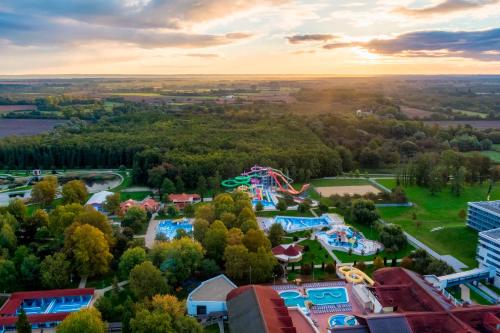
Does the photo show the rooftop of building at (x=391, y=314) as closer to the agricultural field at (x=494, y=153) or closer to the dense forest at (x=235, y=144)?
the dense forest at (x=235, y=144)

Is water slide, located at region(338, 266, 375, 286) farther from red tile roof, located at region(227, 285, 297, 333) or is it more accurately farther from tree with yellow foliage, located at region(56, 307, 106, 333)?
tree with yellow foliage, located at region(56, 307, 106, 333)

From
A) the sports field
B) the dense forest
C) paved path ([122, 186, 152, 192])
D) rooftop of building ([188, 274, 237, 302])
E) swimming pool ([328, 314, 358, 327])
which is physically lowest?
swimming pool ([328, 314, 358, 327])

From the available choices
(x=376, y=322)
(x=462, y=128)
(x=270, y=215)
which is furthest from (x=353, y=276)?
(x=462, y=128)

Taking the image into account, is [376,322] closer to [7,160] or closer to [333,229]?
[333,229]

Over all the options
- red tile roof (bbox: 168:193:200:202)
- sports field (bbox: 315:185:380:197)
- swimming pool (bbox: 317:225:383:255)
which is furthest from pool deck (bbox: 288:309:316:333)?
sports field (bbox: 315:185:380:197)

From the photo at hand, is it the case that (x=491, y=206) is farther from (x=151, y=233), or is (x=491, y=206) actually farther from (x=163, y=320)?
(x=151, y=233)

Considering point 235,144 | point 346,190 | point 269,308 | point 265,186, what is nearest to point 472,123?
point 346,190

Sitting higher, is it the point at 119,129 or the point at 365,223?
the point at 119,129
